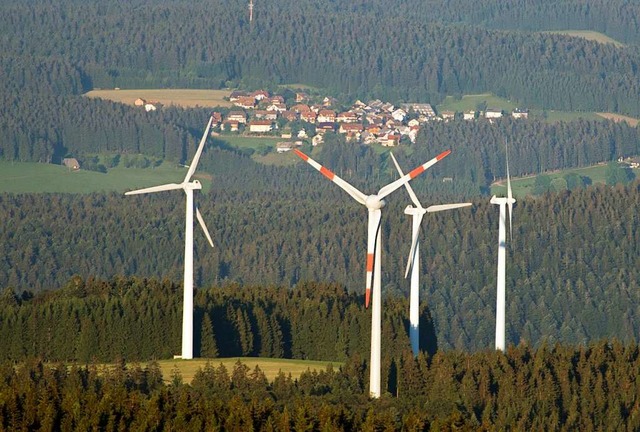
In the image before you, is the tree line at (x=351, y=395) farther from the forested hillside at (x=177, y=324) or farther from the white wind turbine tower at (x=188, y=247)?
the forested hillside at (x=177, y=324)

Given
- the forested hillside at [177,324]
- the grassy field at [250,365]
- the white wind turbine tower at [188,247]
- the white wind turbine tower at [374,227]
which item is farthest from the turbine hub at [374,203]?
the forested hillside at [177,324]

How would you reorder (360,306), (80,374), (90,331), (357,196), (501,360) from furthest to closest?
(360,306) < (90,331) < (501,360) < (80,374) < (357,196)

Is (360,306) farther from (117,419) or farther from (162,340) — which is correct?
(117,419)

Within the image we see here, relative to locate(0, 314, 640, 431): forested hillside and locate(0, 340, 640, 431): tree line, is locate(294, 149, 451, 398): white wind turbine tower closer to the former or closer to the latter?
locate(0, 314, 640, 431): forested hillside

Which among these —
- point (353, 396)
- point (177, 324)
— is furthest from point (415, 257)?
point (177, 324)

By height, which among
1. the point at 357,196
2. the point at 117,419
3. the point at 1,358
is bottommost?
the point at 1,358

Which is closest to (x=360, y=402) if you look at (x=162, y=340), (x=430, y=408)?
(x=430, y=408)

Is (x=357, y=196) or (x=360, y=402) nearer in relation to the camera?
(x=357, y=196)

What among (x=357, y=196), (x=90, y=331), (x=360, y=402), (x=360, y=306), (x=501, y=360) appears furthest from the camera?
(x=360, y=306)

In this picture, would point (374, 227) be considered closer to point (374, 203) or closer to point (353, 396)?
point (374, 203)
